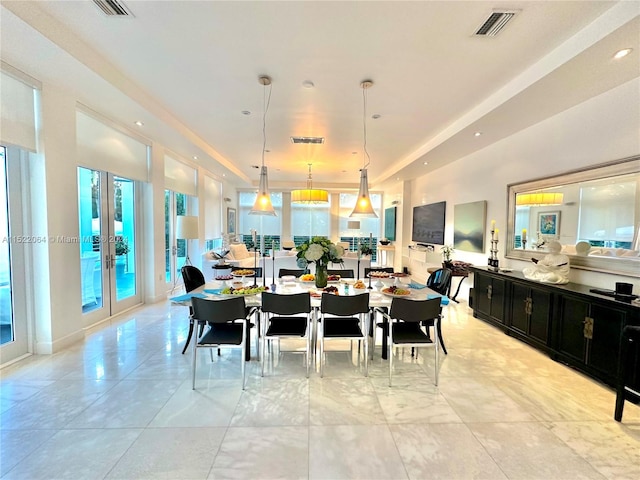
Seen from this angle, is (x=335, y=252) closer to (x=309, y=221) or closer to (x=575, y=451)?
(x=575, y=451)

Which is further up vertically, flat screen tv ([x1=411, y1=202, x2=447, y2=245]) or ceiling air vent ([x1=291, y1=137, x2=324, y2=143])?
ceiling air vent ([x1=291, y1=137, x2=324, y2=143])

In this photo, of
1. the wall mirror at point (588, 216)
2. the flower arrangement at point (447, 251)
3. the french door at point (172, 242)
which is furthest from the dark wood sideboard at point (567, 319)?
the french door at point (172, 242)

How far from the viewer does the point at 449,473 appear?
5.57 ft

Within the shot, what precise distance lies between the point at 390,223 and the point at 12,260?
9532mm

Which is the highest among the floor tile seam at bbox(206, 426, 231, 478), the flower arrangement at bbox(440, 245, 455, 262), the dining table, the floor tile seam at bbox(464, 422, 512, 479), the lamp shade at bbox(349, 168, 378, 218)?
the lamp shade at bbox(349, 168, 378, 218)

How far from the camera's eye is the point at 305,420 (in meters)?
2.14

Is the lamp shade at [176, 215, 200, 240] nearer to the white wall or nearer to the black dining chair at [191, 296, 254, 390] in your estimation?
the black dining chair at [191, 296, 254, 390]

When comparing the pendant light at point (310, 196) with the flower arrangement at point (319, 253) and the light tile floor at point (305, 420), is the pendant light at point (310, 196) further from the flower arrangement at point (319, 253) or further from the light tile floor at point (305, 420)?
the light tile floor at point (305, 420)

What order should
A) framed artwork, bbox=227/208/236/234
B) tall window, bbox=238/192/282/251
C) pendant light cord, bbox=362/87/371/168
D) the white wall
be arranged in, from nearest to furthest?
1. the white wall
2. pendant light cord, bbox=362/87/371/168
3. framed artwork, bbox=227/208/236/234
4. tall window, bbox=238/192/282/251

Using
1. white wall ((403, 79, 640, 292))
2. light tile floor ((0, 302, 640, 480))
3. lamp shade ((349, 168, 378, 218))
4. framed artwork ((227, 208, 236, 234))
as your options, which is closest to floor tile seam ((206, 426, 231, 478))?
light tile floor ((0, 302, 640, 480))

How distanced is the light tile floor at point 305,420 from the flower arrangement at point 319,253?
1150 mm

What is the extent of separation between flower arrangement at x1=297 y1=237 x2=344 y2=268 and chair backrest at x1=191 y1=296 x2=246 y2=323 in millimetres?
820

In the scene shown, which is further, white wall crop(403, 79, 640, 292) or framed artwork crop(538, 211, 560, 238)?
framed artwork crop(538, 211, 560, 238)

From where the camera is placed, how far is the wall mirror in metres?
2.76
